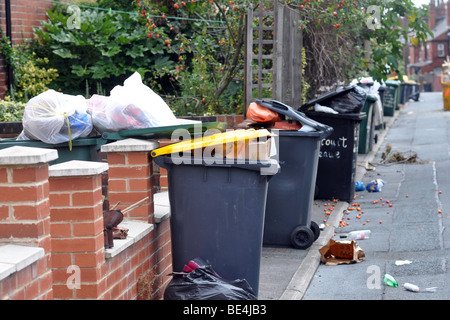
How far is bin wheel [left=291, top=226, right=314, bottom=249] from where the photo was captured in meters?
6.92

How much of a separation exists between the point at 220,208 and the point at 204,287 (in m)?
0.71

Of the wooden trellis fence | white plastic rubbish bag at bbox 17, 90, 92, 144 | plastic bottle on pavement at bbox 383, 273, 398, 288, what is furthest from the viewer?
the wooden trellis fence

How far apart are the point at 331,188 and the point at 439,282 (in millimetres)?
4041

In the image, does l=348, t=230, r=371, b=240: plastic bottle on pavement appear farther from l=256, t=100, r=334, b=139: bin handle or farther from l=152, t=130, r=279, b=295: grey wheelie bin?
l=152, t=130, r=279, b=295: grey wheelie bin

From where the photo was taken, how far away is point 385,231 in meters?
7.73

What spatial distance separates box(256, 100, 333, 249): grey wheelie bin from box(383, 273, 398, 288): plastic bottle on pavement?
4.19 ft

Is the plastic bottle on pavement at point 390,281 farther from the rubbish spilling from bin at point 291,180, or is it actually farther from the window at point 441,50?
the window at point 441,50

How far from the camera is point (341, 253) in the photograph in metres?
6.54

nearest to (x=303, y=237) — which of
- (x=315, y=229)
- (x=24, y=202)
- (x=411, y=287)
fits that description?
(x=315, y=229)

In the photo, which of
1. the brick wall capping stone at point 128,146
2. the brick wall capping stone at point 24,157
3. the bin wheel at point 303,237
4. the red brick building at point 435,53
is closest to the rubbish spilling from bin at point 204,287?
the brick wall capping stone at point 128,146

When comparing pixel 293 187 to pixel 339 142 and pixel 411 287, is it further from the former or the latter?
pixel 339 142

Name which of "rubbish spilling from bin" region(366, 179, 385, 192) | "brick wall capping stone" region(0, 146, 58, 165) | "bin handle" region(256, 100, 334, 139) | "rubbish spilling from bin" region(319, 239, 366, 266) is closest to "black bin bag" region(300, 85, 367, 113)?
"rubbish spilling from bin" region(366, 179, 385, 192)

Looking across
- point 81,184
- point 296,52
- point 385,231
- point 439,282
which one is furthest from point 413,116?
point 81,184

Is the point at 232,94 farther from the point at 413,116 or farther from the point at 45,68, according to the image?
the point at 413,116
